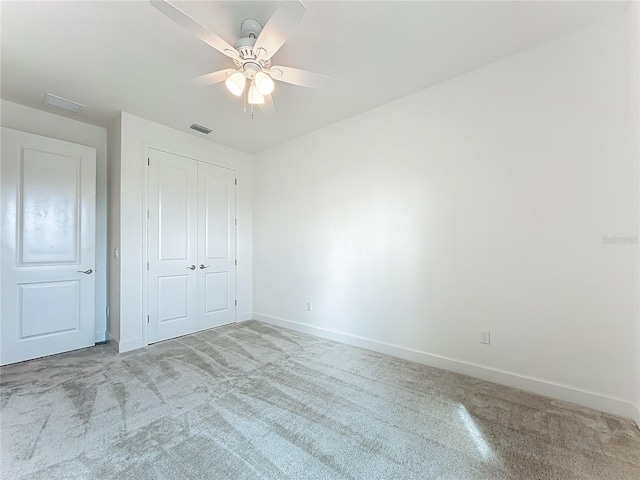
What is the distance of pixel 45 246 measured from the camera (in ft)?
9.59

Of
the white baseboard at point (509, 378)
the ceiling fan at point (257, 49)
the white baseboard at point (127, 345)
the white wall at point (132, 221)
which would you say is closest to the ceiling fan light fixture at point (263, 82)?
the ceiling fan at point (257, 49)

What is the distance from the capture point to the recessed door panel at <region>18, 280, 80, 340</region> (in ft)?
9.18

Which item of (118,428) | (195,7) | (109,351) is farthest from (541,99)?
(109,351)

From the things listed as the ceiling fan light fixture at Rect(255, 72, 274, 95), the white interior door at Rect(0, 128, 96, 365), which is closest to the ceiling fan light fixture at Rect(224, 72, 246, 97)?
the ceiling fan light fixture at Rect(255, 72, 274, 95)

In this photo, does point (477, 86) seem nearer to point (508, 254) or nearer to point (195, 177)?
point (508, 254)

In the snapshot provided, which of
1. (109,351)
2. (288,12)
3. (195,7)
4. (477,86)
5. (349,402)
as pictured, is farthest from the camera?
(109,351)

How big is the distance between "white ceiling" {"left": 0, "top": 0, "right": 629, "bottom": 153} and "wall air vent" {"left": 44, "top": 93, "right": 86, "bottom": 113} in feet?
0.20

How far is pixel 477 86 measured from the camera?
2361 mm

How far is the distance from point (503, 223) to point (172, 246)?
144 inches

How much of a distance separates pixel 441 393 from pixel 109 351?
136 inches

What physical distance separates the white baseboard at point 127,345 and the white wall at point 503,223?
214 centimetres

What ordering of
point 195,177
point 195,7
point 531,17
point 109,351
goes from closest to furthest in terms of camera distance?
point 195,7 < point 531,17 < point 109,351 < point 195,177

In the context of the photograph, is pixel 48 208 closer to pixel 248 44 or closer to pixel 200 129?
pixel 200 129

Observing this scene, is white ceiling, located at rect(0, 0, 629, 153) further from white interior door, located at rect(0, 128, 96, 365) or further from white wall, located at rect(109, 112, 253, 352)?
white interior door, located at rect(0, 128, 96, 365)
